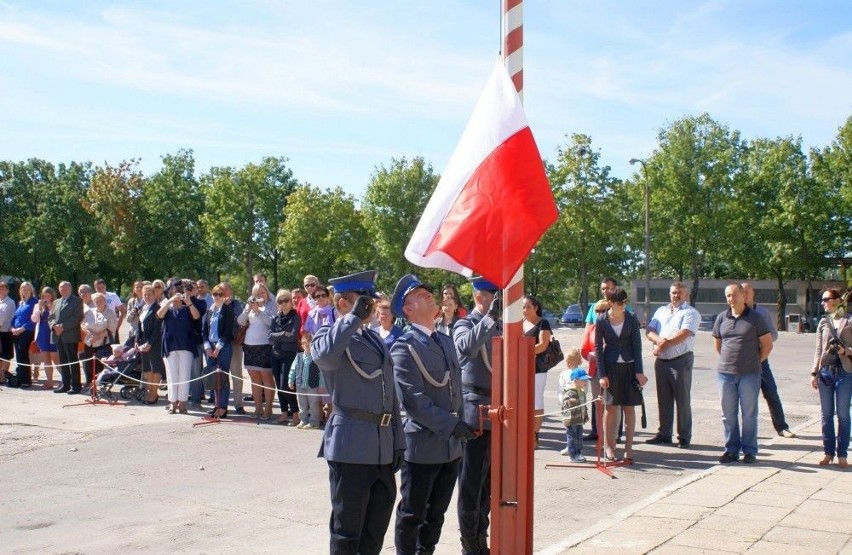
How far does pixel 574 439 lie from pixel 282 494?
3.46m

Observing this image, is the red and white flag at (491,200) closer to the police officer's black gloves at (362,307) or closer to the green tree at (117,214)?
the police officer's black gloves at (362,307)

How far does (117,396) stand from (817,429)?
1098 centimetres

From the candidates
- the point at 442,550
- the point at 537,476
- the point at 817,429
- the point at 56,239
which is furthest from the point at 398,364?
the point at 56,239

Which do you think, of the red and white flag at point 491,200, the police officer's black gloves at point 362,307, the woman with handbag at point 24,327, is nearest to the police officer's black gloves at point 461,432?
the police officer's black gloves at point 362,307

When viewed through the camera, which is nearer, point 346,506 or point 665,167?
point 346,506

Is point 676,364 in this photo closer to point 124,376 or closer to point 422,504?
point 422,504

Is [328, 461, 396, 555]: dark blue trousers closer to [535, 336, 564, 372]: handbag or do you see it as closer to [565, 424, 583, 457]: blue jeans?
[535, 336, 564, 372]: handbag

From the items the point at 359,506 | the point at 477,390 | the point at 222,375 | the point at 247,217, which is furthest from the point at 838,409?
the point at 247,217

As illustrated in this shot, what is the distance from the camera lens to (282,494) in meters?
8.42

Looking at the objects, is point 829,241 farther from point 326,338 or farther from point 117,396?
point 326,338

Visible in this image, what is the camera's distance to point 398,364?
5.72 meters

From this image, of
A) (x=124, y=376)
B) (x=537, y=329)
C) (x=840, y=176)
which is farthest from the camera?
(x=840, y=176)

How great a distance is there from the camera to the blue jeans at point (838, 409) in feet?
30.7

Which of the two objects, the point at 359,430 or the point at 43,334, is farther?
the point at 43,334
